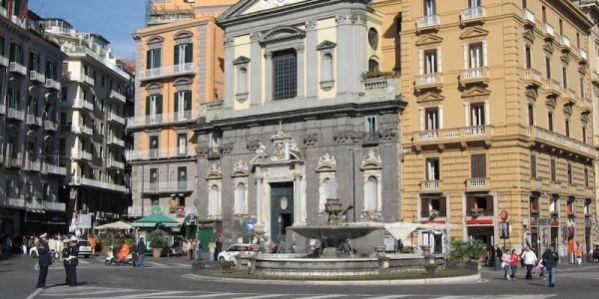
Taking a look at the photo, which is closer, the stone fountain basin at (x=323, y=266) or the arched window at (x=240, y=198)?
the stone fountain basin at (x=323, y=266)

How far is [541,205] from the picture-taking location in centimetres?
4909

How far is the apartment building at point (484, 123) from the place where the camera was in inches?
1845

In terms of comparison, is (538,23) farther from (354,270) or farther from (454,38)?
(354,270)

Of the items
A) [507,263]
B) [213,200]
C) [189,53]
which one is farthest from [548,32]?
[189,53]

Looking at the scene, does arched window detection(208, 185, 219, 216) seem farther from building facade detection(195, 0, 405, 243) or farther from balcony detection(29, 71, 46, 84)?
balcony detection(29, 71, 46, 84)

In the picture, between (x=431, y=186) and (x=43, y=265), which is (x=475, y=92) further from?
(x=43, y=265)

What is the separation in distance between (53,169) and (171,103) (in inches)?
440

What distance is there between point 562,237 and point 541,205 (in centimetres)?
455

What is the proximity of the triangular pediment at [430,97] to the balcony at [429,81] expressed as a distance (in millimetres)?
479

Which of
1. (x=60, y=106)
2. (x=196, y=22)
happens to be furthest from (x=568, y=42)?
(x=60, y=106)

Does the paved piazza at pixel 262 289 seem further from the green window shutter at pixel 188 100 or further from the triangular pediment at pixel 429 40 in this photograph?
the green window shutter at pixel 188 100

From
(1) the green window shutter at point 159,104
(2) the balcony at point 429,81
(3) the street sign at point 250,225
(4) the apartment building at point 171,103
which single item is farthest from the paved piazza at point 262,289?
(1) the green window shutter at point 159,104

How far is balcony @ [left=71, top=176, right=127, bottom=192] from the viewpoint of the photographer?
233ft

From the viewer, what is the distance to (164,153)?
2603 inches
